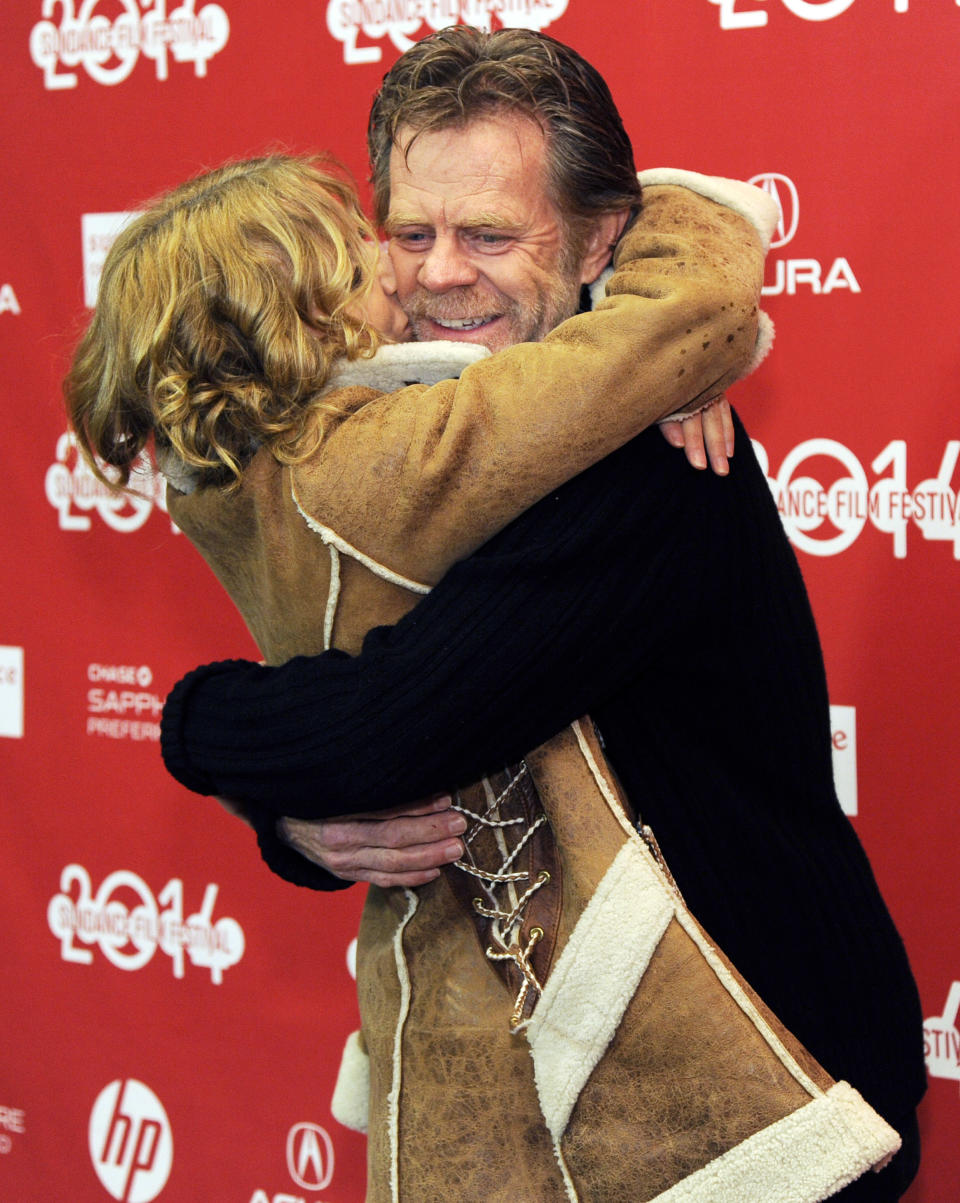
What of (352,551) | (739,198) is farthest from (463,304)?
(352,551)

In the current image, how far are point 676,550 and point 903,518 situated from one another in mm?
974

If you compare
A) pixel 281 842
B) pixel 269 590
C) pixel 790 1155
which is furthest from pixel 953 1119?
pixel 269 590

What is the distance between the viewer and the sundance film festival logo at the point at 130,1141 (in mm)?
2715

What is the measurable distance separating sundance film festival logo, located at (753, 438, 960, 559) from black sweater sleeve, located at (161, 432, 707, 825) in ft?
3.03

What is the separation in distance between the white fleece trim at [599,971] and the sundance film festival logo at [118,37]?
1.86 metres

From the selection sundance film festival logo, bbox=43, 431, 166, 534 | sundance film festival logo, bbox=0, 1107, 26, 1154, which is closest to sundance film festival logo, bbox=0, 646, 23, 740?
sundance film festival logo, bbox=43, 431, 166, 534

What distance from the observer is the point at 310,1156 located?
8.51 feet

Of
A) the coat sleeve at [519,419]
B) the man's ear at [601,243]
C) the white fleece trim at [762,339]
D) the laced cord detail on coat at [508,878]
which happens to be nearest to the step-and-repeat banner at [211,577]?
the man's ear at [601,243]

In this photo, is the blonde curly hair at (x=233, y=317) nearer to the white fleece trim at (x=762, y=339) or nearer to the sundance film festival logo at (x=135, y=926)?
the white fleece trim at (x=762, y=339)

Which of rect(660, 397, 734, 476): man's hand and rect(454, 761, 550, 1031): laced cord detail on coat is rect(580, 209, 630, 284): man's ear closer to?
rect(660, 397, 734, 476): man's hand

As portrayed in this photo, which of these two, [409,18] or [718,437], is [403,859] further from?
[409,18]

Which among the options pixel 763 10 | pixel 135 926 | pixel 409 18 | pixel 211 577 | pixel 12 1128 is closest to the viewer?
pixel 763 10

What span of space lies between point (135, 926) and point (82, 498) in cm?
90

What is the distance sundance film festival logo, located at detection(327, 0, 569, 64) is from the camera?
2.12 metres
